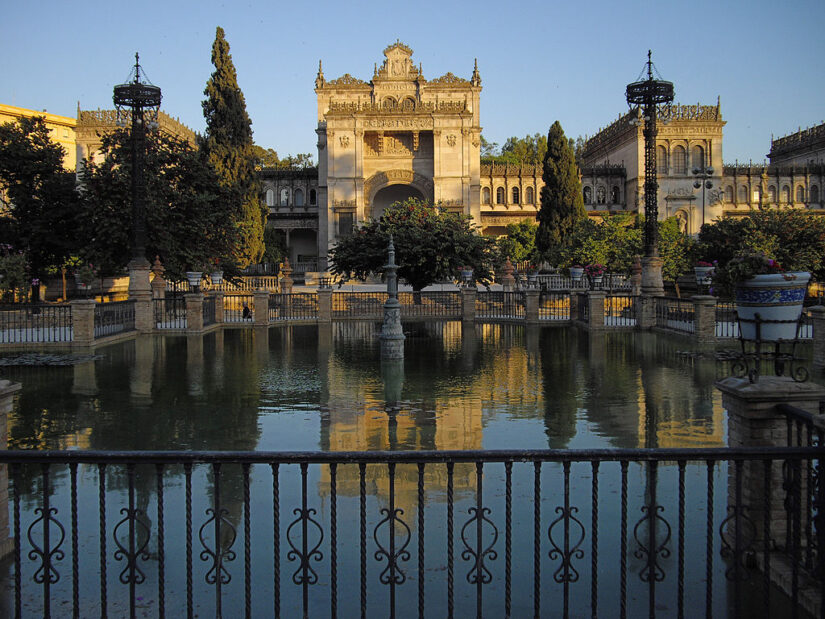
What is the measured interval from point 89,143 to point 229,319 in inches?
1550

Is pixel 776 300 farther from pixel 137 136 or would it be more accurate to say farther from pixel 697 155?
pixel 697 155

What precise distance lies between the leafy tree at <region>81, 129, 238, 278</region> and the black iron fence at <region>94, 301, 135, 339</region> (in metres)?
8.05

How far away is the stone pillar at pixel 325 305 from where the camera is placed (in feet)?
90.3

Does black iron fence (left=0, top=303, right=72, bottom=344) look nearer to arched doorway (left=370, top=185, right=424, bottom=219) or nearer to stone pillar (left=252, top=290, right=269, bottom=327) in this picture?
stone pillar (left=252, top=290, right=269, bottom=327)

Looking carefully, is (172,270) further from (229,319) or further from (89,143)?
(89,143)

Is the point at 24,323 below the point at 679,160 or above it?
below

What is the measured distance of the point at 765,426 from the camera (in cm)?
496

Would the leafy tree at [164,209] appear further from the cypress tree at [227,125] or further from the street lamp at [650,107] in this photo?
the street lamp at [650,107]

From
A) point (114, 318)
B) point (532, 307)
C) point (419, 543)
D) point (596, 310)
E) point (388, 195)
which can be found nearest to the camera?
point (419, 543)

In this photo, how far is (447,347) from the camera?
19547mm

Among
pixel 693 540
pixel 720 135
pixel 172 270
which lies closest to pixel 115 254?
pixel 172 270

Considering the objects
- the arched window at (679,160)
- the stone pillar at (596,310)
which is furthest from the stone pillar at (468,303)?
the arched window at (679,160)

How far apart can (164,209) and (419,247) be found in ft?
35.0

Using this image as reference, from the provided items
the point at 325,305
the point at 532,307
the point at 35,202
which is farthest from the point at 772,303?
the point at 35,202
